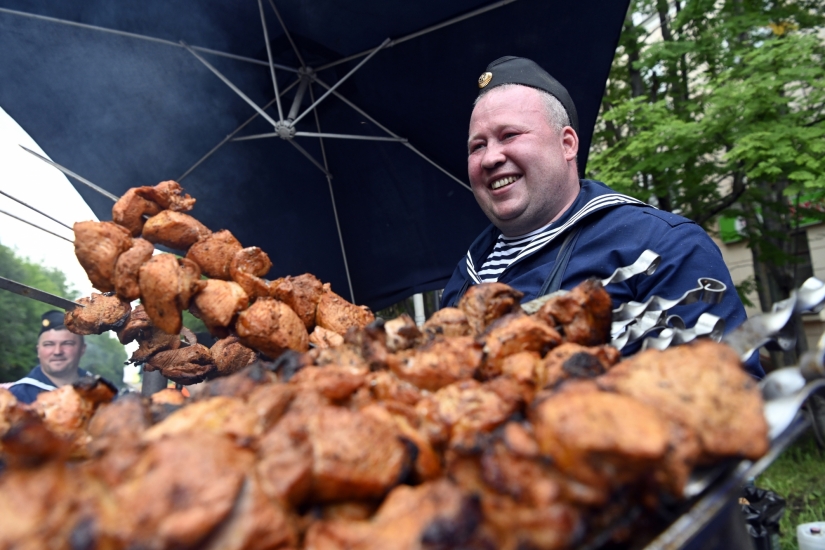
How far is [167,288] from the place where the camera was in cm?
232

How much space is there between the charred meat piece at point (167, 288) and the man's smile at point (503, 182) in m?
1.82

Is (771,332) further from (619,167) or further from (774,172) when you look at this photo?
(619,167)

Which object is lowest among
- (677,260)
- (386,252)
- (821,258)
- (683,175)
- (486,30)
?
(821,258)

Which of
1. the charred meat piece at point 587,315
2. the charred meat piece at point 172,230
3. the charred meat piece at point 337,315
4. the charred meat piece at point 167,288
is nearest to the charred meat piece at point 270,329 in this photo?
the charred meat piece at point 337,315

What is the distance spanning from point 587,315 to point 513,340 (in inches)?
12.9

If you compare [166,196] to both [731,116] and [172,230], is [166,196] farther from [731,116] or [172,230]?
[731,116]

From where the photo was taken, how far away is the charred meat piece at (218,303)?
93.7 inches

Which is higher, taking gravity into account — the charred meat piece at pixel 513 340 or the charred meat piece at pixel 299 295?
the charred meat piece at pixel 299 295

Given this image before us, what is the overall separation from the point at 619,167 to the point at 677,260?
572 cm

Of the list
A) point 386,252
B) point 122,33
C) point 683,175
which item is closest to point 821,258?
point 683,175

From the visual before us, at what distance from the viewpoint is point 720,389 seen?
3.27ft

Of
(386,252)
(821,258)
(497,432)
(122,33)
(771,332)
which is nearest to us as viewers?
(497,432)

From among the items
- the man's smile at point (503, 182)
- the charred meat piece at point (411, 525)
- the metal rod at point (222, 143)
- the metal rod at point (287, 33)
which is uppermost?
the metal rod at point (287, 33)

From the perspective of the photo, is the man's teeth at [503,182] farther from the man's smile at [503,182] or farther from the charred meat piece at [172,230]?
the charred meat piece at [172,230]
